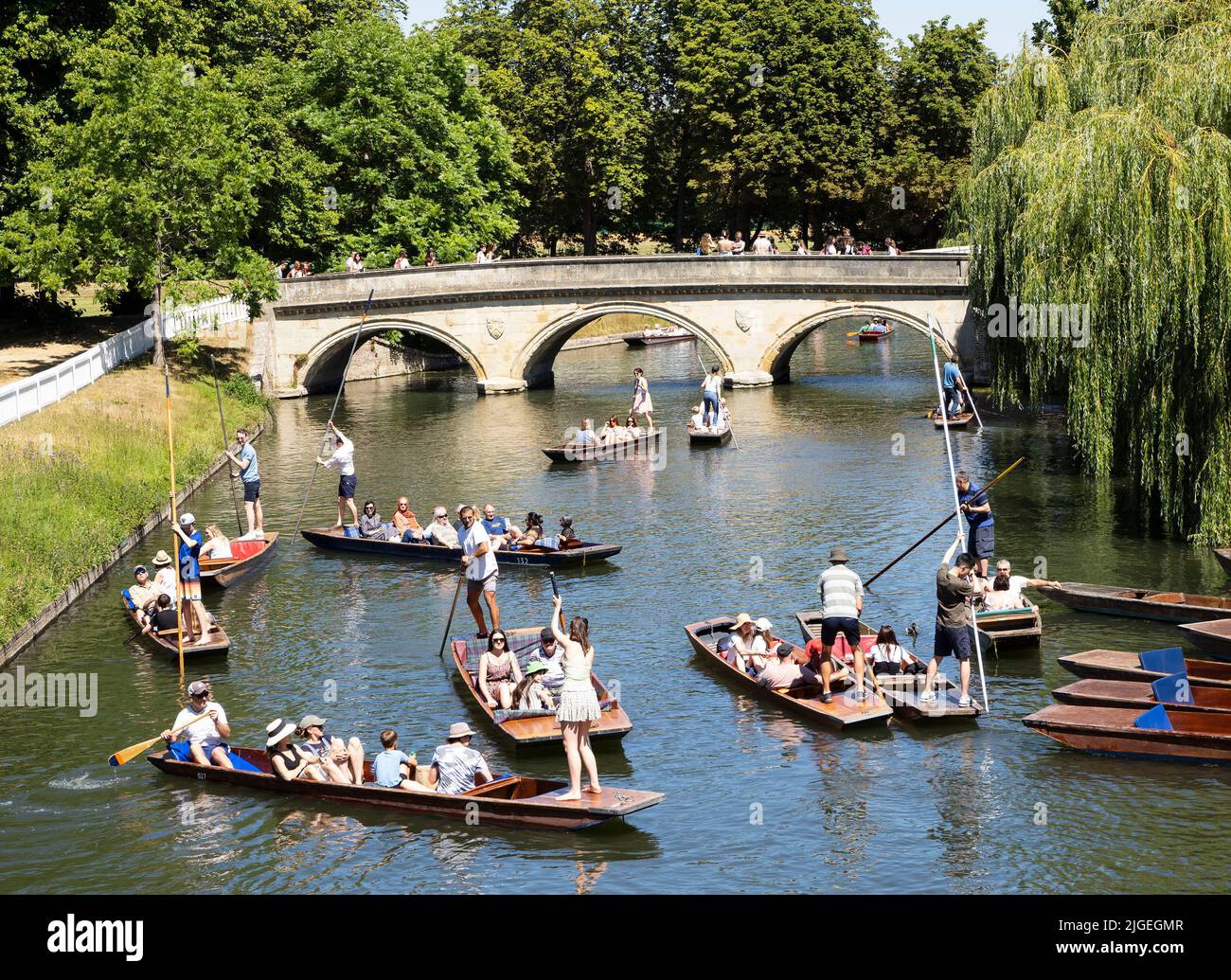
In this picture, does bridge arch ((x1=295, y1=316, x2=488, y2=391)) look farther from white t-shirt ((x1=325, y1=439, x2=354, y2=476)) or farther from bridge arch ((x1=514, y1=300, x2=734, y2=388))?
white t-shirt ((x1=325, y1=439, x2=354, y2=476))

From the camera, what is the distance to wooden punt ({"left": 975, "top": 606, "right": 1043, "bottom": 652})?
2044 centimetres

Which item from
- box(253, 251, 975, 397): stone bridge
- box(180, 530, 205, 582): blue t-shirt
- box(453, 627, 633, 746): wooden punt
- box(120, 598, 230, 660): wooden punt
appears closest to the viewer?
box(453, 627, 633, 746): wooden punt

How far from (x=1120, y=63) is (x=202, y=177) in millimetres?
24627

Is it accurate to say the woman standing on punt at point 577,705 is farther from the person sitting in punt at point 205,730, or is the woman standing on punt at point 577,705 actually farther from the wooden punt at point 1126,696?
the wooden punt at point 1126,696

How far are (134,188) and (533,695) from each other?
28.0 metres

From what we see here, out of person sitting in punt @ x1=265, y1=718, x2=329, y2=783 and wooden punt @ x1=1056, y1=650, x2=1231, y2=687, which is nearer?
person sitting in punt @ x1=265, y1=718, x2=329, y2=783

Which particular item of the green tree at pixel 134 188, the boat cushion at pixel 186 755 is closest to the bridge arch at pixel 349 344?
the green tree at pixel 134 188

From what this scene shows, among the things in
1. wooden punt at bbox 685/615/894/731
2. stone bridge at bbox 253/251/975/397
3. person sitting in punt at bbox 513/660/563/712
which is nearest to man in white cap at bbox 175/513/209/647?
person sitting in punt at bbox 513/660/563/712

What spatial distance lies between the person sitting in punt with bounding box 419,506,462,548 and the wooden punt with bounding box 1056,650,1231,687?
462 inches

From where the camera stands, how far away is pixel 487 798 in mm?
15391

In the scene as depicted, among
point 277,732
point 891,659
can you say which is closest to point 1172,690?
point 891,659

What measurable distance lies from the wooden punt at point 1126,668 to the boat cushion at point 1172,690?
1.37 feet

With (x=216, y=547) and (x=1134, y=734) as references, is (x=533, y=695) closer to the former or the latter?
(x=1134, y=734)

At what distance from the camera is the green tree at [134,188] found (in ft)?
135
